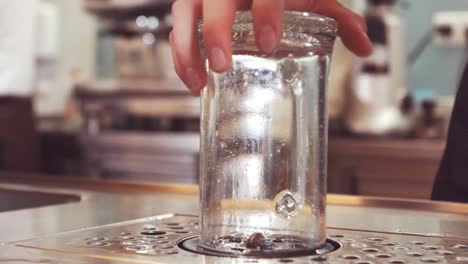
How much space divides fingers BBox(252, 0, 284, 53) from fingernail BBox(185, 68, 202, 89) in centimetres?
7

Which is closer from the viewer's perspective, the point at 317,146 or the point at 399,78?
the point at 317,146

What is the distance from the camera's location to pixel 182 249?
57 cm

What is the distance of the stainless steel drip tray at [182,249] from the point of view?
0.54 meters

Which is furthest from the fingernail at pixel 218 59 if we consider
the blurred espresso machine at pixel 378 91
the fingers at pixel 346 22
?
the blurred espresso machine at pixel 378 91

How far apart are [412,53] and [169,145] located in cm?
87

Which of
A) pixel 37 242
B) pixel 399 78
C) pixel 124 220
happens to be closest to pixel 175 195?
pixel 124 220

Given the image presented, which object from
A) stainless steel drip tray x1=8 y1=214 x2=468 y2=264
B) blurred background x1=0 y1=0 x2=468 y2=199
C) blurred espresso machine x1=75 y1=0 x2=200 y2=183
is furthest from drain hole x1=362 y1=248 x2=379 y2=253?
blurred espresso machine x1=75 y1=0 x2=200 y2=183

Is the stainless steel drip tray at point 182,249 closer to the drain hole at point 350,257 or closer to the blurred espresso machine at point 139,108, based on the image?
the drain hole at point 350,257

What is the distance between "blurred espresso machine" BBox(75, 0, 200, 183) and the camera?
2549 millimetres

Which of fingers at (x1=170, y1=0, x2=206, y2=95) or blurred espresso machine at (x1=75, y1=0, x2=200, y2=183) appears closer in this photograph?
fingers at (x1=170, y1=0, x2=206, y2=95)

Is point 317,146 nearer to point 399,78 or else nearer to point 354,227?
point 354,227

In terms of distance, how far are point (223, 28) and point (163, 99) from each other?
2276 millimetres

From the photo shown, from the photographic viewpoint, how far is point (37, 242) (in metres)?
0.60

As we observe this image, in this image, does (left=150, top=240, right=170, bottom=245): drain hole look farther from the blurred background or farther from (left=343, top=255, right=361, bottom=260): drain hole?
the blurred background
